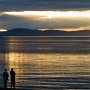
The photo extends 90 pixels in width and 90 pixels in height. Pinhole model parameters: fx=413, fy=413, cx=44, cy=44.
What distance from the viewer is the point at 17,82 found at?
1738 inches

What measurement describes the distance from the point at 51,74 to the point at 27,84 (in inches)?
399

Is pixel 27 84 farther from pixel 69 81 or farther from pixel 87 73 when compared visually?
pixel 87 73

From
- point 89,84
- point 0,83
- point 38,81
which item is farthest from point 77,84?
point 0,83

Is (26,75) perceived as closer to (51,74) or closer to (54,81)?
(51,74)

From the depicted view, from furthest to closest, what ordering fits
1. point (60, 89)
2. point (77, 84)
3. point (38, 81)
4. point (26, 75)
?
point (26, 75) → point (38, 81) → point (77, 84) → point (60, 89)

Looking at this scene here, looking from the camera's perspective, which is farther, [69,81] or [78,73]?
[78,73]

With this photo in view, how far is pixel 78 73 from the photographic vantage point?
52625 millimetres

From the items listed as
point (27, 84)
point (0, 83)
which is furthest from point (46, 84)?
point (0, 83)

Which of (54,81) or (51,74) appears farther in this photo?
(51,74)

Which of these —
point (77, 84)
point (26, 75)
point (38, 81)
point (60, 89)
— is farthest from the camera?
point (26, 75)

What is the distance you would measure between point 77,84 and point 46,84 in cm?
313

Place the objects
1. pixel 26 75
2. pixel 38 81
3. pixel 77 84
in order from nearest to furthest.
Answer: pixel 77 84 → pixel 38 81 → pixel 26 75

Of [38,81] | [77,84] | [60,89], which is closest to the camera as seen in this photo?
[60,89]

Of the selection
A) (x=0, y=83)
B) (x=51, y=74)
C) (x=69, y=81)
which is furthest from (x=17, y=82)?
(x=51, y=74)
